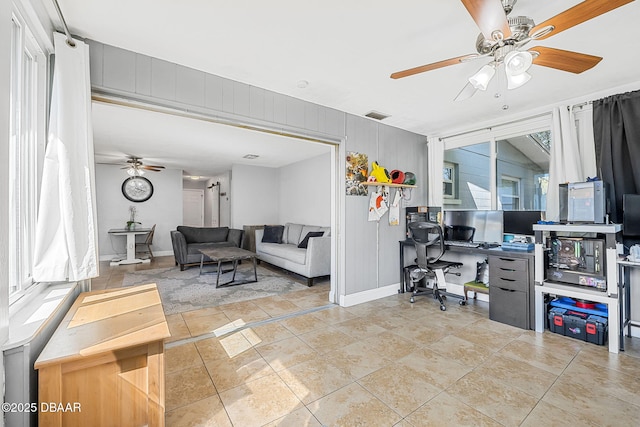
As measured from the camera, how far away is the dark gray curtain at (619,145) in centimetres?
264

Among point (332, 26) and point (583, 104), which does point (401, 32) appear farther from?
point (583, 104)

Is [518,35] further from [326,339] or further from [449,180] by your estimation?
[449,180]

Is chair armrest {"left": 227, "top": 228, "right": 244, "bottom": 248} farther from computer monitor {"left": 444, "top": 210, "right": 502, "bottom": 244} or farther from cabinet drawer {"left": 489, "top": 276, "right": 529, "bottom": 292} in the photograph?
cabinet drawer {"left": 489, "top": 276, "right": 529, "bottom": 292}

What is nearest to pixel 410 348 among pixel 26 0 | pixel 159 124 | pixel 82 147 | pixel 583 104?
pixel 82 147

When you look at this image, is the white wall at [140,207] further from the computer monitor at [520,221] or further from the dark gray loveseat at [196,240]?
the computer monitor at [520,221]

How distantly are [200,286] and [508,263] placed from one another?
4.20 m

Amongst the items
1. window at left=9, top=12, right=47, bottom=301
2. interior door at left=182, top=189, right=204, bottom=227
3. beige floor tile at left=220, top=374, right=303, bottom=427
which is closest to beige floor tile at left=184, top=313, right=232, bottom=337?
beige floor tile at left=220, top=374, right=303, bottom=427

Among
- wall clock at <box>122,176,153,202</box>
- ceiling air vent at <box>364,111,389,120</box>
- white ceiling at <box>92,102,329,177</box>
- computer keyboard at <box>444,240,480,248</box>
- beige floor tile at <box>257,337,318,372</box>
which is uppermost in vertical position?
ceiling air vent at <box>364,111,389,120</box>

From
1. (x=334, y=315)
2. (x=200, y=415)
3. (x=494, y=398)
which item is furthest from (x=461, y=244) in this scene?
(x=200, y=415)

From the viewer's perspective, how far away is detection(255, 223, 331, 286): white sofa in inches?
176

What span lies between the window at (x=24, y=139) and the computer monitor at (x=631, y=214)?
178 inches

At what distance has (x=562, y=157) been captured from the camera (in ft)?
10.1

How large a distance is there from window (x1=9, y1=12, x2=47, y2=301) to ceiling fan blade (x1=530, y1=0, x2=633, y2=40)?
110 inches

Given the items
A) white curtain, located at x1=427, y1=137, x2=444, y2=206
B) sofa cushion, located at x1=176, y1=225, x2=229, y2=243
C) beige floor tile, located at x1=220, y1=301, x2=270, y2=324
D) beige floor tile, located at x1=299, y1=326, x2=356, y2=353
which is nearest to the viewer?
beige floor tile, located at x1=299, y1=326, x2=356, y2=353
